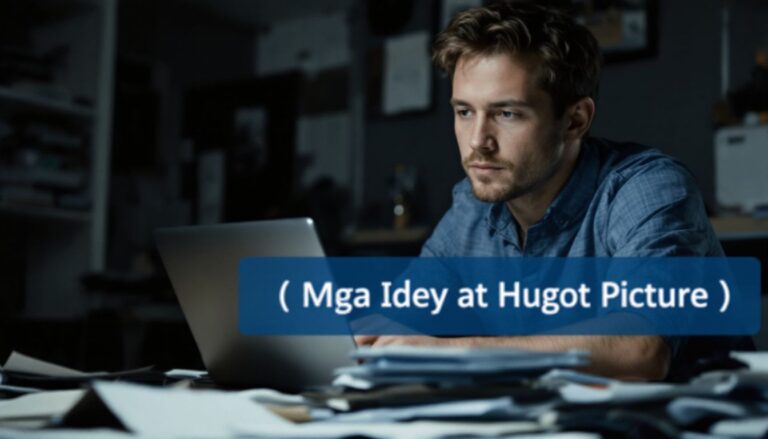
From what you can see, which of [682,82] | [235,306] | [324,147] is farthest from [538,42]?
[324,147]

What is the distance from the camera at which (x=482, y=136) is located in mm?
1307

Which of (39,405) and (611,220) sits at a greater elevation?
(611,220)

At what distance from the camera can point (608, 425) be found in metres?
0.50

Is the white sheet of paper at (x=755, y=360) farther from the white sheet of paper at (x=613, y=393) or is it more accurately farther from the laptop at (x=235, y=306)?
the laptop at (x=235, y=306)

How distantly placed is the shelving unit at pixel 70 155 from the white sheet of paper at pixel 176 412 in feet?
8.73

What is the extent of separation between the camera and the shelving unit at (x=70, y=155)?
3.08 meters

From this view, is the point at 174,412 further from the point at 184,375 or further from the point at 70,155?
the point at 70,155

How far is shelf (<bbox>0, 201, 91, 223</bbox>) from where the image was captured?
9.48 ft

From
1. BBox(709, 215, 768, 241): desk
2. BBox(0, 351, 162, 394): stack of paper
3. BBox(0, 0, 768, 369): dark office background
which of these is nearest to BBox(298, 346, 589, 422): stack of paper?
BBox(0, 351, 162, 394): stack of paper

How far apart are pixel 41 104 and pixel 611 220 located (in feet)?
7.92

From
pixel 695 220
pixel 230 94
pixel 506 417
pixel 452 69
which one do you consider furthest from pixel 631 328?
pixel 230 94

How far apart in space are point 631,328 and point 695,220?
29 cm


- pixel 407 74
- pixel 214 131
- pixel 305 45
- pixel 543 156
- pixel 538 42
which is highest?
pixel 305 45

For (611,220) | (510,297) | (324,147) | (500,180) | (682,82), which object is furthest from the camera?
(324,147)
